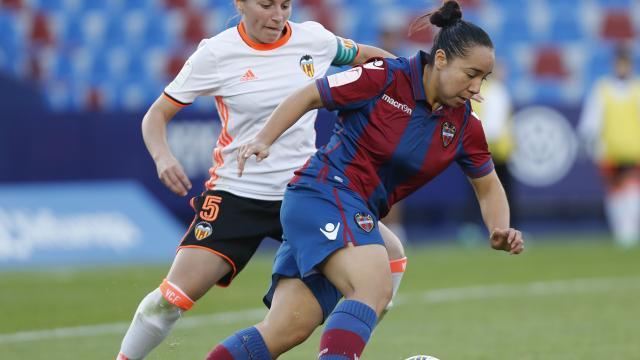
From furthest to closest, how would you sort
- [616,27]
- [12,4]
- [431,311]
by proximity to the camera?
[616,27], [12,4], [431,311]

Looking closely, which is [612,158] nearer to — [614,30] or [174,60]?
[614,30]

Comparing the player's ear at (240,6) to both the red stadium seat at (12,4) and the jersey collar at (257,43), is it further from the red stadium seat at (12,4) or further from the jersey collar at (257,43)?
the red stadium seat at (12,4)

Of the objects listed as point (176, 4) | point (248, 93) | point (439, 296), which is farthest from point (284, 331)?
point (176, 4)

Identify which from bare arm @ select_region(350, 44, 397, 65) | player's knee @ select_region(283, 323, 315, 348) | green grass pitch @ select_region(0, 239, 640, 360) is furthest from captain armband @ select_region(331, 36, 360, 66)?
green grass pitch @ select_region(0, 239, 640, 360)

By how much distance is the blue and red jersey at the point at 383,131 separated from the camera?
4.88 metres

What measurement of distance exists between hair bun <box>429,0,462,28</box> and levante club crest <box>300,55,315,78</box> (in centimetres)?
88

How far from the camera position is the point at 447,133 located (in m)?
4.99

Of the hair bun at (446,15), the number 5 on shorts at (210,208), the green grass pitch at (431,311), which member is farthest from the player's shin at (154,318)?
the hair bun at (446,15)

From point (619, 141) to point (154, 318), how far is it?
10.8 m

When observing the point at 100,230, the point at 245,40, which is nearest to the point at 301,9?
the point at 100,230

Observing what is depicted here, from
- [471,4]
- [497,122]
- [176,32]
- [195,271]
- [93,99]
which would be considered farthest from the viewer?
[471,4]

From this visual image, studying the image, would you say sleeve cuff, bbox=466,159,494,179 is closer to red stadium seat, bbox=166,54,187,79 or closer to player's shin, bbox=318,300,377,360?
player's shin, bbox=318,300,377,360

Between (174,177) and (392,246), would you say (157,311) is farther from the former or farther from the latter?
(392,246)

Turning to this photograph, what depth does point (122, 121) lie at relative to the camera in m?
13.6
